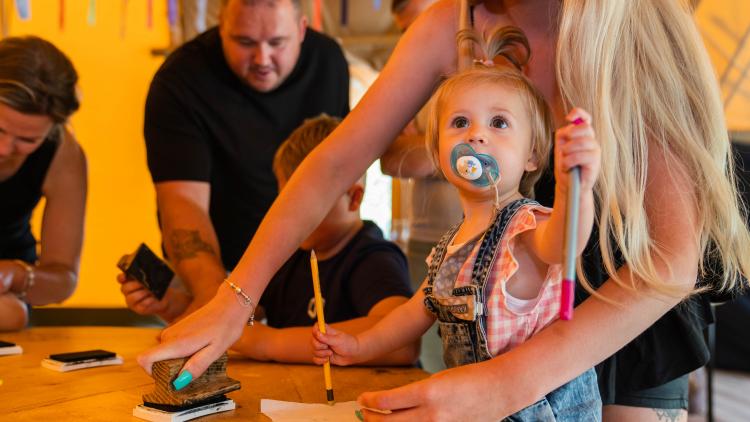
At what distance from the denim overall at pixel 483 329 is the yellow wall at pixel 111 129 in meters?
4.66

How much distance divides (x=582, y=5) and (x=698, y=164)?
25 cm

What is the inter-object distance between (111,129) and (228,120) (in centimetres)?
344

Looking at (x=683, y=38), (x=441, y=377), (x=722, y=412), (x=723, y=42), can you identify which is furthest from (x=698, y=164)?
(x=722, y=412)

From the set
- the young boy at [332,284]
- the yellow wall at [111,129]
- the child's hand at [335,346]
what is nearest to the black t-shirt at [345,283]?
the young boy at [332,284]

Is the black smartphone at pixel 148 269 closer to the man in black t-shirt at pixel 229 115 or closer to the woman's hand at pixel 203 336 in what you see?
the man in black t-shirt at pixel 229 115

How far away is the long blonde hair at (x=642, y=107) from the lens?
1.06 metres

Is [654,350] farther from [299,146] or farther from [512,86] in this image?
[299,146]

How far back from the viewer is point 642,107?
1.12m

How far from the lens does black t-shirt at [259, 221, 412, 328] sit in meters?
1.69

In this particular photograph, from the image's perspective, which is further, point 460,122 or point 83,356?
point 83,356

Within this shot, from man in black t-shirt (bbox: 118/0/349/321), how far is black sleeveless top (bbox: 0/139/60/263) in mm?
289

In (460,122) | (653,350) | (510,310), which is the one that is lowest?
(653,350)

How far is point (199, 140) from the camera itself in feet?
7.44

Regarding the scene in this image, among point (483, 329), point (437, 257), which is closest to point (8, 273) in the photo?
point (437, 257)
